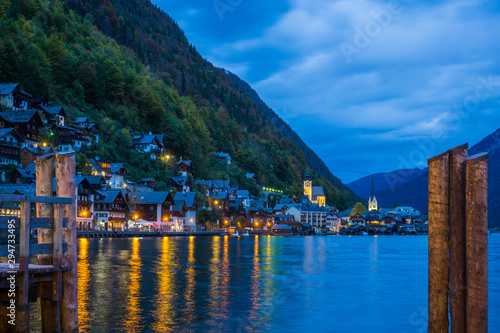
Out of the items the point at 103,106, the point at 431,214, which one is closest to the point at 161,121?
the point at 103,106

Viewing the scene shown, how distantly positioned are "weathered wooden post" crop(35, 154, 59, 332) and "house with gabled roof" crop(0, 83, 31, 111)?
106649 millimetres

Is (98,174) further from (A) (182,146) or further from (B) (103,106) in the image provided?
(A) (182,146)

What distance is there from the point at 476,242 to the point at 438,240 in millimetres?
736

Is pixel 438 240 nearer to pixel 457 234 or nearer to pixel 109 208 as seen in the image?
pixel 457 234

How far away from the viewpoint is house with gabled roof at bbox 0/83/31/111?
11100cm

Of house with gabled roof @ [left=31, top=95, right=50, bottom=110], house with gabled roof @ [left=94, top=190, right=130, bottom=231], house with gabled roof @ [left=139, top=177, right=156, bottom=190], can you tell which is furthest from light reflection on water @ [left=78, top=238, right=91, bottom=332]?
house with gabled roof @ [left=139, top=177, right=156, bottom=190]

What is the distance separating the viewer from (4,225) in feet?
42.1

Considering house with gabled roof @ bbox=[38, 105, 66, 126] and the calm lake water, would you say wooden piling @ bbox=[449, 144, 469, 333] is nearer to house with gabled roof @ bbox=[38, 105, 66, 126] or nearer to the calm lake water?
the calm lake water

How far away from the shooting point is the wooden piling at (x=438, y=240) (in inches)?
427

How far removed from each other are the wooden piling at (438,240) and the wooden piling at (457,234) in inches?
4.1

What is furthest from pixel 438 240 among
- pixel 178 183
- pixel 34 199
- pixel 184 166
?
pixel 184 166

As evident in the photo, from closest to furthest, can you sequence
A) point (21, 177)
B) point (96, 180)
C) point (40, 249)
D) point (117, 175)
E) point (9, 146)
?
point (40, 249)
point (21, 177)
point (9, 146)
point (96, 180)
point (117, 175)

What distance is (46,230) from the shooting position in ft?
44.5

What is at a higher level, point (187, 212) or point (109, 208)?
point (109, 208)
